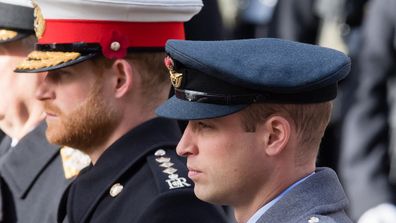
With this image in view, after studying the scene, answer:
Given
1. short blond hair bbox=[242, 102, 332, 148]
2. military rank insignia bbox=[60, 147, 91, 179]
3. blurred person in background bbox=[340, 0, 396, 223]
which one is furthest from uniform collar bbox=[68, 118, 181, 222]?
blurred person in background bbox=[340, 0, 396, 223]

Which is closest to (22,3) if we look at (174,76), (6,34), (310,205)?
(6,34)

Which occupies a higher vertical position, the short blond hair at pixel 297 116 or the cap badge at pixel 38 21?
the short blond hair at pixel 297 116

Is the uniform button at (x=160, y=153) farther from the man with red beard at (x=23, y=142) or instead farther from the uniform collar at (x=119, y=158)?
the man with red beard at (x=23, y=142)

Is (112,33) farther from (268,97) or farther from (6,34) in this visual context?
(268,97)

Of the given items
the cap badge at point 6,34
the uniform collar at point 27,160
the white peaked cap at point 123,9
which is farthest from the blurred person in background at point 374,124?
the white peaked cap at point 123,9

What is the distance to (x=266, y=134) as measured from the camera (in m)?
3.91

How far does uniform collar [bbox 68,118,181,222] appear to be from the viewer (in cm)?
477

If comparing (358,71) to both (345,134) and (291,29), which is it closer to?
(345,134)

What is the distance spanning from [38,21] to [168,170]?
2.66 feet

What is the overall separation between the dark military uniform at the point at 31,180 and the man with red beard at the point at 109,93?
1.77 ft

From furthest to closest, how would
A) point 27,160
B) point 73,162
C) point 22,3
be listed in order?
1. point 27,160
2. point 22,3
3. point 73,162

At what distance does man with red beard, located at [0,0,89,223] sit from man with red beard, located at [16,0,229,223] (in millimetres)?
593

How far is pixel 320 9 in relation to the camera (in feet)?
29.0

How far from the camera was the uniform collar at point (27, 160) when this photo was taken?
5.61 metres
